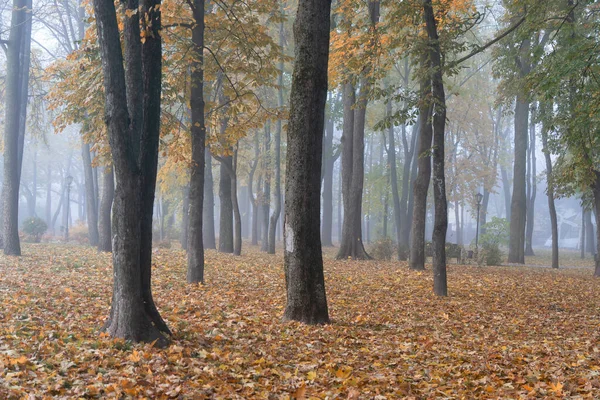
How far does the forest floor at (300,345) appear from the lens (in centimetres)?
487

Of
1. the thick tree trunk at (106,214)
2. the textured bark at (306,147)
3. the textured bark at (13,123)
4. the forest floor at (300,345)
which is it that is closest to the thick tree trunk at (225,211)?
the thick tree trunk at (106,214)

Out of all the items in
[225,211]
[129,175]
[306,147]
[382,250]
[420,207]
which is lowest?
[382,250]

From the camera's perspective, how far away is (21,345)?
5.78m

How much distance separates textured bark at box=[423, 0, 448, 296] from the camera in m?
10.9

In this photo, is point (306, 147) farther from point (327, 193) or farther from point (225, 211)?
point (327, 193)

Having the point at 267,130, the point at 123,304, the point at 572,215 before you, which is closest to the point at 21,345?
the point at 123,304

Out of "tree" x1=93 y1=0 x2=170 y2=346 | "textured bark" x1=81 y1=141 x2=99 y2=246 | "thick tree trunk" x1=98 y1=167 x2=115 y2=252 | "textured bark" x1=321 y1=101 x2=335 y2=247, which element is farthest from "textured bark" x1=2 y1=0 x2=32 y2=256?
"textured bark" x1=321 y1=101 x2=335 y2=247

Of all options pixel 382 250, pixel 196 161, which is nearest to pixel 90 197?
pixel 382 250

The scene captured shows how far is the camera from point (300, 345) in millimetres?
6531

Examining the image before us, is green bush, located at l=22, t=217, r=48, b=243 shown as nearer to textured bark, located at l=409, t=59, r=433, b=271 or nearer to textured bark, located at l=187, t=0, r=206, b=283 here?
textured bark, located at l=187, t=0, r=206, b=283

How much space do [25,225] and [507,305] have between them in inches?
1024

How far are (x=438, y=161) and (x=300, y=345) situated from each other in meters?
5.86

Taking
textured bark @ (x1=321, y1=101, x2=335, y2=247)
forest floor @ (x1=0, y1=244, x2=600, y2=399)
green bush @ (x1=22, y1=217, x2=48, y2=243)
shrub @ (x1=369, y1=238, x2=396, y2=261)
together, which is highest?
textured bark @ (x1=321, y1=101, x2=335, y2=247)

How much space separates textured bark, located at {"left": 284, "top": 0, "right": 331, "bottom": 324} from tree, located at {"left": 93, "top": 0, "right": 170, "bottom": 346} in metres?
2.01
